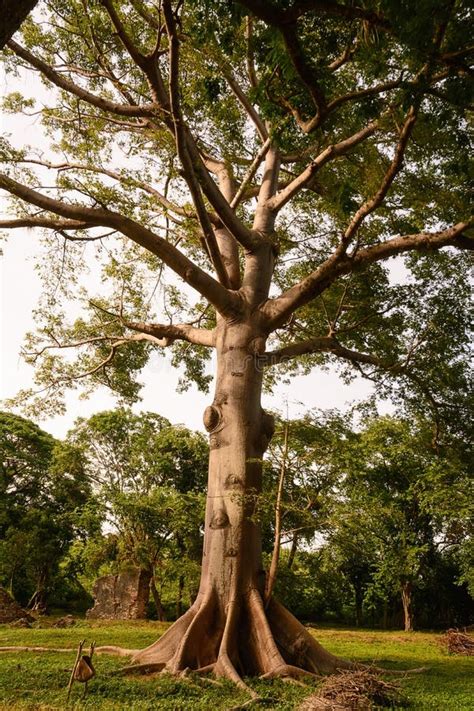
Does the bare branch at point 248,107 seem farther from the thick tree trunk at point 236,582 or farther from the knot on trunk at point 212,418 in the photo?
the knot on trunk at point 212,418

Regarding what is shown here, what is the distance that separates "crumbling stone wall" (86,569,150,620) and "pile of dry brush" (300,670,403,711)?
39.0 feet

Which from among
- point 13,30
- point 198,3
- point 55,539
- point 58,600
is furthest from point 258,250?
point 58,600

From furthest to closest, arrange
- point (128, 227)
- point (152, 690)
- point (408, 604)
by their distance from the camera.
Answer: point (408, 604) < point (128, 227) < point (152, 690)

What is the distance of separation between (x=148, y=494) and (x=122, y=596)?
3.00 metres

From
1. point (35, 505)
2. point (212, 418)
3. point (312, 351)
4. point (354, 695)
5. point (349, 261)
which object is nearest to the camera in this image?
point (354, 695)

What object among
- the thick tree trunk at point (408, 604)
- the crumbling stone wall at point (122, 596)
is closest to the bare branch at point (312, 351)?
the crumbling stone wall at point (122, 596)

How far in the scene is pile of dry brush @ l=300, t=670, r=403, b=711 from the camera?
4.56m

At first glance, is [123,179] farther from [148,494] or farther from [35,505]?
[35,505]

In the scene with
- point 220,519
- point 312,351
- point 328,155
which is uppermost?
point 328,155

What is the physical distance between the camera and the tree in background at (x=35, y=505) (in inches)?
699

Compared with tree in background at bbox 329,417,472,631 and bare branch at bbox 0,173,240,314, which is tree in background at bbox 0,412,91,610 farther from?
bare branch at bbox 0,173,240,314

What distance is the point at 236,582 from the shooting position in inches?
267

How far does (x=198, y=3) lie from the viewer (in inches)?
171

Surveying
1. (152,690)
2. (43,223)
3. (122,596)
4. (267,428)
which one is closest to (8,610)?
(122,596)
